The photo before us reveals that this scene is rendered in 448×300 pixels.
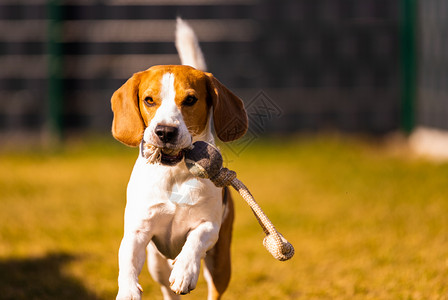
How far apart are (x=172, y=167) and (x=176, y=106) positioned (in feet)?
0.91

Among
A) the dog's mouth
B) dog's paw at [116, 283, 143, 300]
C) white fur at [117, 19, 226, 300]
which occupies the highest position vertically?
the dog's mouth

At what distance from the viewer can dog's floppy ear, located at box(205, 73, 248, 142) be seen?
3217 millimetres

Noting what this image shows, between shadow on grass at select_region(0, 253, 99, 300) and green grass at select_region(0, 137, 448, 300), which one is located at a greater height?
shadow on grass at select_region(0, 253, 99, 300)

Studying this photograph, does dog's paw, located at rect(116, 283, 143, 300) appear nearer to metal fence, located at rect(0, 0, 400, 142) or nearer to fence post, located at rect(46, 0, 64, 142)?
metal fence, located at rect(0, 0, 400, 142)

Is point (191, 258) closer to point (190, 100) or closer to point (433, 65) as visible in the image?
point (190, 100)

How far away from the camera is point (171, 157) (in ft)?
10.0

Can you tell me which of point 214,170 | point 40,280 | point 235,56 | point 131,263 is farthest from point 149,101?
point 235,56

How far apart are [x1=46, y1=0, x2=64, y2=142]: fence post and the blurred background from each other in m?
0.01

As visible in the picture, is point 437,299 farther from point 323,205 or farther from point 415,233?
point 323,205

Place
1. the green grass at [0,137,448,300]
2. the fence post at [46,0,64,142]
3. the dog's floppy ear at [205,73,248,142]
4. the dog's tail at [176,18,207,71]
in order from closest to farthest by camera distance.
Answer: the dog's floppy ear at [205,73,248,142] < the dog's tail at [176,18,207,71] < the green grass at [0,137,448,300] < the fence post at [46,0,64,142]

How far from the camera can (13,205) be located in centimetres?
658

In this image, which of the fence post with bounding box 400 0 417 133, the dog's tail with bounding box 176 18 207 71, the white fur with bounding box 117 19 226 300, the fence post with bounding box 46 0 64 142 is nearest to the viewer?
the white fur with bounding box 117 19 226 300

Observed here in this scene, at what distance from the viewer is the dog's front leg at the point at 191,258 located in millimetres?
2840

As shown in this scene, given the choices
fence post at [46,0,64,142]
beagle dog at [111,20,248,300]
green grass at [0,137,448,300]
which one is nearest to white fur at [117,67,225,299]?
beagle dog at [111,20,248,300]
